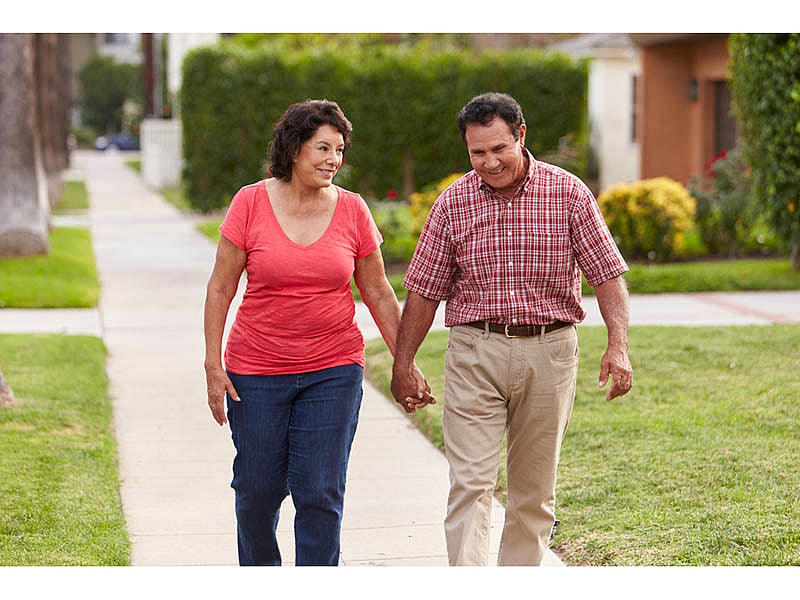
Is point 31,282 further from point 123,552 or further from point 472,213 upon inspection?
point 472,213

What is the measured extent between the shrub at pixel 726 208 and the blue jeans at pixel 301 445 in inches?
441

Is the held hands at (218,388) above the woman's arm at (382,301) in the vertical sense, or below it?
below

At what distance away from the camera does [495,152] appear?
4301 mm

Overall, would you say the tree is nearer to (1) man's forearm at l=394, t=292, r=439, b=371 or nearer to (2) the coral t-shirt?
(1) man's forearm at l=394, t=292, r=439, b=371

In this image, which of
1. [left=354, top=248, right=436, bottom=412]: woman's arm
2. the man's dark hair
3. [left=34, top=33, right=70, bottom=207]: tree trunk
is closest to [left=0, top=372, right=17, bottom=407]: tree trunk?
[left=354, top=248, right=436, bottom=412]: woman's arm

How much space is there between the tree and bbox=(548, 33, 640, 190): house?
12.1 metres

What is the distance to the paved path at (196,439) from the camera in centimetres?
557

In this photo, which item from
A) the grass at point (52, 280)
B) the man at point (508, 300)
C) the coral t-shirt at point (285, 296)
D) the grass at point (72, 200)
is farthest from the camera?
the grass at point (72, 200)

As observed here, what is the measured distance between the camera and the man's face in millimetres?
4293

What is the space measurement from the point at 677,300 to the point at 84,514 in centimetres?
806

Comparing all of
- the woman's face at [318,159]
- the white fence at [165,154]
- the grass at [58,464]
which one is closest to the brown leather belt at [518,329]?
the woman's face at [318,159]

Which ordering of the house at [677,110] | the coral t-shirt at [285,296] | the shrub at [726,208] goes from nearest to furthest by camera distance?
1. the coral t-shirt at [285,296]
2. the shrub at [726,208]
3. the house at [677,110]

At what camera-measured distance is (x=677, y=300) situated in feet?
41.2

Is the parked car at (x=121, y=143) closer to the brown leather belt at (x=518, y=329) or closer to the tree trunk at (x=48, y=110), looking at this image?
the tree trunk at (x=48, y=110)
